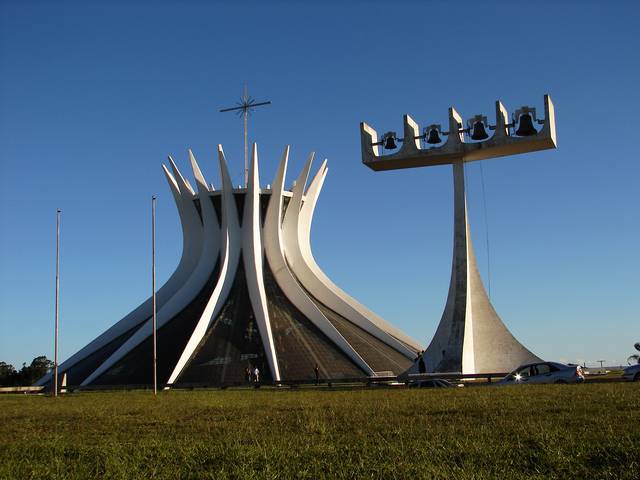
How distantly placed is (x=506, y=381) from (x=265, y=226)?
20.9m

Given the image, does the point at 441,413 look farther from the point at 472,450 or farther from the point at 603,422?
the point at 472,450

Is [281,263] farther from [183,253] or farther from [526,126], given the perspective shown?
[526,126]

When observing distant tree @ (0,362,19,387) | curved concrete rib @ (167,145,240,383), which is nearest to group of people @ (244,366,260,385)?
curved concrete rib @ (167,145,240,383)

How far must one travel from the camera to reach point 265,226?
41188mm

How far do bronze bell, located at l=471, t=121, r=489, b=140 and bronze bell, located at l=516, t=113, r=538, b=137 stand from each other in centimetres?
128

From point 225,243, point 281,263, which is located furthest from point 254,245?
point 281,263

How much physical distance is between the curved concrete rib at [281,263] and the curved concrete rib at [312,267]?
2.30ft

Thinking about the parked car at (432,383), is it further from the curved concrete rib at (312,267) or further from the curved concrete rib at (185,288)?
the curved concrete rib at (185,288)

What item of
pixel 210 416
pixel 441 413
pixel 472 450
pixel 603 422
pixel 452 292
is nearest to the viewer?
pixel 472 450

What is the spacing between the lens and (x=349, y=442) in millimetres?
8438

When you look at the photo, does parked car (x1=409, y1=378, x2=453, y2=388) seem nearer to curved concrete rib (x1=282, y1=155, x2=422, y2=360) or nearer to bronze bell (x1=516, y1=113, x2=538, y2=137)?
bronze bell (x1=516, y1=113, x2=538, y2=137)

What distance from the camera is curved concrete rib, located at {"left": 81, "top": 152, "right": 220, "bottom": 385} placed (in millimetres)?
36344

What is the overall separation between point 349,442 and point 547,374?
1476cm

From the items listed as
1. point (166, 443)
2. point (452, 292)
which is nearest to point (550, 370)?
point (452, 292)
